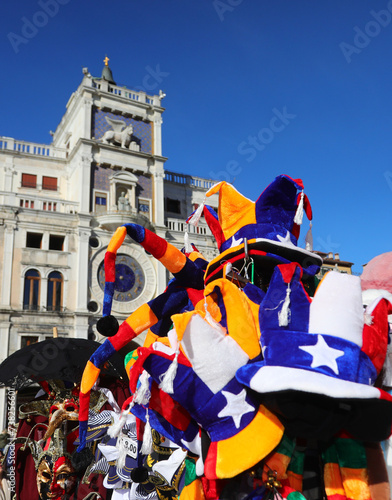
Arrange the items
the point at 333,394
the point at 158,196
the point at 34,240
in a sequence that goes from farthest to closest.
Result: the point at 158,196
the point at 34,240
the point at 333,394

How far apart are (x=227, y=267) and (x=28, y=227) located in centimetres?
1701

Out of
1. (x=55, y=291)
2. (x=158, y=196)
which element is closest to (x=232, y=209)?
(x=55, y=291)

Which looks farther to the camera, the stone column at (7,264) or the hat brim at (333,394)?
the stone column at (7,264)

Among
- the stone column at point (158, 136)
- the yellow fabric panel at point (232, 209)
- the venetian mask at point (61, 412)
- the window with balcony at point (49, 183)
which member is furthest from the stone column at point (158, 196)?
the yellow fabric panel at point (232, 209)

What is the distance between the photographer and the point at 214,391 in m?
2.92

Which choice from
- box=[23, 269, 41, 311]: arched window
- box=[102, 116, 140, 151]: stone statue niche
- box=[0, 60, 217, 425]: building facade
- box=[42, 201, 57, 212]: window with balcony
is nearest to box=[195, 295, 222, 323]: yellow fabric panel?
box=[0, 60, 217, 425]: building facade

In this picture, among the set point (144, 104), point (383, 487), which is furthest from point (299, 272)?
point (144, 104)

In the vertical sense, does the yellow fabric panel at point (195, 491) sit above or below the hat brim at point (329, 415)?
below

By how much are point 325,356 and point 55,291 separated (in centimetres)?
1715

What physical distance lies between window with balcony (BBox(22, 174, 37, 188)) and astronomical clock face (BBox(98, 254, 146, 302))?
17.1ft

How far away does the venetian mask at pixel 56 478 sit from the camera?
5602 mm

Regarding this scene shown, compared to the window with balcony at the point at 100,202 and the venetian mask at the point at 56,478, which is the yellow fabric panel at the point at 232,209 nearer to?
the venetian mask at the point at 56,478

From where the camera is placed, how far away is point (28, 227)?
1895 centimetres

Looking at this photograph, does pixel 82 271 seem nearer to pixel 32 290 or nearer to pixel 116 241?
pixel 32 290
